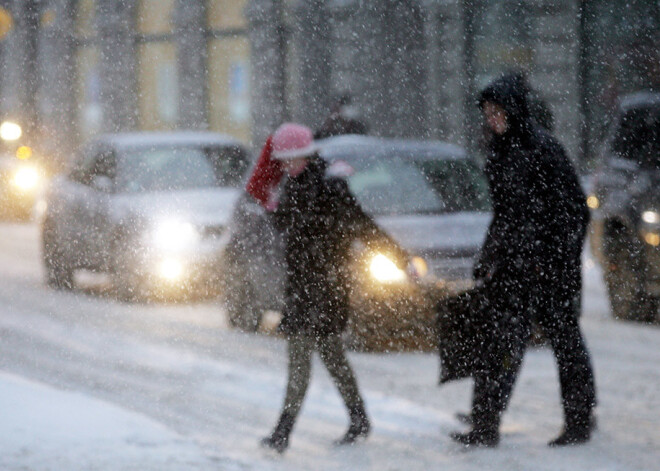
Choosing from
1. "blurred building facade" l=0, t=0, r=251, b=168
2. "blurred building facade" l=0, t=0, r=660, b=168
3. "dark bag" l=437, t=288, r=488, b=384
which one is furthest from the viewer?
"blurred building facade" l=0, t=0, r=251, b=168

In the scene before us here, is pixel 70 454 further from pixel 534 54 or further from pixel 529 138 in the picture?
pixel 534 54

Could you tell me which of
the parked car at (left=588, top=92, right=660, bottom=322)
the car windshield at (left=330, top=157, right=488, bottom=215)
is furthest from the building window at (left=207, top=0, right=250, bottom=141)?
the car windshield at (left=330, top=157, right=488, bottom=215)

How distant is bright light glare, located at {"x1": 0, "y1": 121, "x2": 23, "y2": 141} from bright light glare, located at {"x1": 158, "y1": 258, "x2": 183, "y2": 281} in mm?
11903

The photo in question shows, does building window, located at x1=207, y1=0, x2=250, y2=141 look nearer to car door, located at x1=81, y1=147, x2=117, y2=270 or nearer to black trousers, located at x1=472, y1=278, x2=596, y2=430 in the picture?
car door, located at x1=81, y1=147, x2=117, y2=270

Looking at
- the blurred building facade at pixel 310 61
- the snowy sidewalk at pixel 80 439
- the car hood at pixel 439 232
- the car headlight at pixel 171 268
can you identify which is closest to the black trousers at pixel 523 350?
the snowy sidewalk at pixel 80 439

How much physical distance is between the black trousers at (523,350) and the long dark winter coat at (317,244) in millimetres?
681

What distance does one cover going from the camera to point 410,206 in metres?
10.6

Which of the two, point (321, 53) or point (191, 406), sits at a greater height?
point (321, 53)

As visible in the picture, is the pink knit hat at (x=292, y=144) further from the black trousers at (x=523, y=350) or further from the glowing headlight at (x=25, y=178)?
the glowing headlight at (x=25, y=178)

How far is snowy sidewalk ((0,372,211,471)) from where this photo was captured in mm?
5645

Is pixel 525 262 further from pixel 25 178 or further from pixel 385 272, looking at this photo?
pixel 25 178

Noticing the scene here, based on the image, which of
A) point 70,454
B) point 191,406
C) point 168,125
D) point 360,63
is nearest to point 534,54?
point 360,63

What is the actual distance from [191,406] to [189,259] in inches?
197

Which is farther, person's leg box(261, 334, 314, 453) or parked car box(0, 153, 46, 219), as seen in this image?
parked car box(0, 153, 46, 219)
